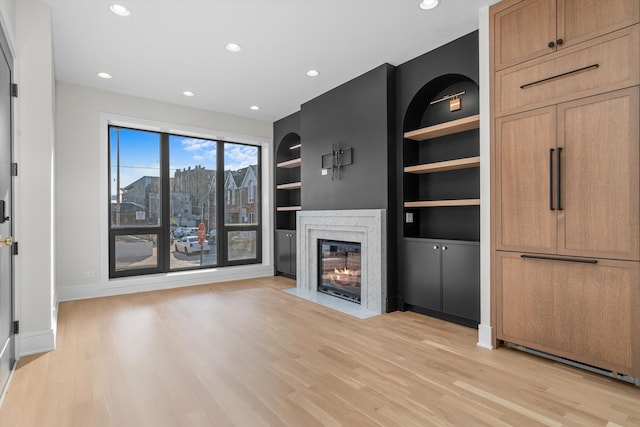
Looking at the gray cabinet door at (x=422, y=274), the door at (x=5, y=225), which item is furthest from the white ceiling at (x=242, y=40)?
the gray cabinet door at (x=422, y=274)

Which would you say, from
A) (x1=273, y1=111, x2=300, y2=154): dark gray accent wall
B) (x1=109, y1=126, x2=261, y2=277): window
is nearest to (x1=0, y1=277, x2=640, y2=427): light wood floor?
(x1=109, y1=126, x2=261, y2=277): window

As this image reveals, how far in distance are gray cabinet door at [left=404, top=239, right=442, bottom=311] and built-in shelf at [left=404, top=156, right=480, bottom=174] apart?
0.79 m

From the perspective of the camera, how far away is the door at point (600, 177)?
85.6 inches

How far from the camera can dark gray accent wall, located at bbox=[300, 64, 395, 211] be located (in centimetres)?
399

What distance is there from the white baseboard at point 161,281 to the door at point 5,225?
7.13ft

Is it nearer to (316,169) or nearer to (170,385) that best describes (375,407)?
(170,385)

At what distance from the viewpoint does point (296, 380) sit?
2.33 m

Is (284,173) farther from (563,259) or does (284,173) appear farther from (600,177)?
(600,177)

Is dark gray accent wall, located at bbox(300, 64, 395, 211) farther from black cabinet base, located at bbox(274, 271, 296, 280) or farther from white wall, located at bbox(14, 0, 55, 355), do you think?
white wall, located at bbox(14, 0, 55, 355)

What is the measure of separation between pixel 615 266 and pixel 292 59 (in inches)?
136

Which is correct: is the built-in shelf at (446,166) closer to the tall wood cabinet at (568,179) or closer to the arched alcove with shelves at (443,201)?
the arched alcove with shelves at (443,201)

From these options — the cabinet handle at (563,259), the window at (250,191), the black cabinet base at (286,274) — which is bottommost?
the black cabinet base at (286,274)

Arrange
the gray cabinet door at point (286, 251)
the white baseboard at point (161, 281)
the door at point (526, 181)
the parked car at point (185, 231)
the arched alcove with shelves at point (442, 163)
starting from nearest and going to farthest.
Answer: the door at point (526, 181) < the arched alcove with shelves at point (442, 163) < the white baseboard at point (161, 281) < the parked car at point (185, 231) < the gray cabinet door at point (286, 251)

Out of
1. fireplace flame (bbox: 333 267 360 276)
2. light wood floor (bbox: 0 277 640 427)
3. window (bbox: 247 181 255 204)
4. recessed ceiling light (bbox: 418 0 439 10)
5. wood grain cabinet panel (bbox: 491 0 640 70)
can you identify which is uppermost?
recessed ceiling light (bbox: 418 0 439 10)
